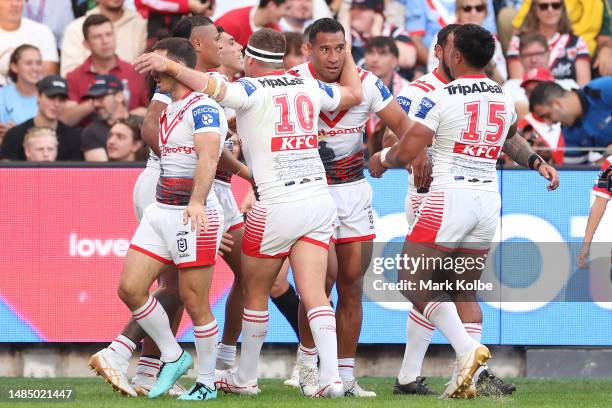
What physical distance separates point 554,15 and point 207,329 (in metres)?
7.81

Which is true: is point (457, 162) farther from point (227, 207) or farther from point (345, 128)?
point (227, 207)

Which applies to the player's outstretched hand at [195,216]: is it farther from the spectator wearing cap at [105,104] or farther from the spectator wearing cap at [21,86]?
the spectator wearing cap at [21,86]

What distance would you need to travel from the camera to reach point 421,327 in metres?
9.90

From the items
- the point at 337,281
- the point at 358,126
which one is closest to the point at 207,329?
the point at 337,281

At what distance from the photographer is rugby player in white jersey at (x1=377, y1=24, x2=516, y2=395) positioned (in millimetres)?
9765

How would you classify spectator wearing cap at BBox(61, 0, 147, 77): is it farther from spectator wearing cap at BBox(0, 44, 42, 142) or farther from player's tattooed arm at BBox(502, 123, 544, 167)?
player's tattooed arm at BBox(502, 123, 544, 167)

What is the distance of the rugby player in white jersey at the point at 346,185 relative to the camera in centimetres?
976

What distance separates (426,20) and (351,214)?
627cm

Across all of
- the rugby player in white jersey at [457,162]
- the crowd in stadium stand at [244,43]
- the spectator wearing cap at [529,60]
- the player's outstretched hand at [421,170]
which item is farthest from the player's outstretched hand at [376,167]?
the spectator wearing cap at [529,60]

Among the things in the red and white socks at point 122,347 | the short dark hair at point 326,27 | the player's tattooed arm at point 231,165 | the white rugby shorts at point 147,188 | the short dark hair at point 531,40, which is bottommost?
the red and white socks at point 122,347

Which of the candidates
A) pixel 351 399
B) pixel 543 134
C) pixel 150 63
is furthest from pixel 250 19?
pixel 351 399

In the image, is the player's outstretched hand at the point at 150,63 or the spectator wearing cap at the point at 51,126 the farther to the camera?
the spectator wearing cap at the point at 51,126

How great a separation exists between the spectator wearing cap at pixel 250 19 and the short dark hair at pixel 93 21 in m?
1.24

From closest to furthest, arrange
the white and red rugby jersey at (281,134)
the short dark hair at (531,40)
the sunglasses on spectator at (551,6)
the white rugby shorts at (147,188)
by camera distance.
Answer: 1. the white and red rugby jersey at (281,134)
2. the white rugby shorts at (147,188)
3. the short dark hair at (531,40)
4. the sunglasses on spectator at (551,6)
